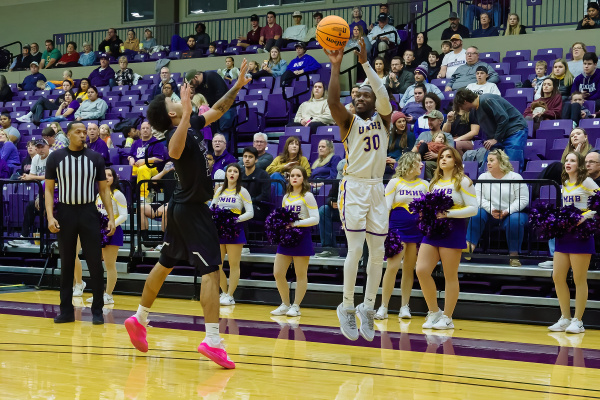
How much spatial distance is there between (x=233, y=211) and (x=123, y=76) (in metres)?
9.79

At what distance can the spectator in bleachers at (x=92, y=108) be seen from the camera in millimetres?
15547

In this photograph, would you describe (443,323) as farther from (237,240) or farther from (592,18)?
(592,18)

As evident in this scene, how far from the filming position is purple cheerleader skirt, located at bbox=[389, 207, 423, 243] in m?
7.58

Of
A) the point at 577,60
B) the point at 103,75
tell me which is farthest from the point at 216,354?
the point at 103,75

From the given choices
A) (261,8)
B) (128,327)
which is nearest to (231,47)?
(261,8)

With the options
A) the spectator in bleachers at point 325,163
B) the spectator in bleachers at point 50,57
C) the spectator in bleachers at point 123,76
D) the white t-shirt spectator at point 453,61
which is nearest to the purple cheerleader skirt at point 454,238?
the spectator in bleachers at point 325,163

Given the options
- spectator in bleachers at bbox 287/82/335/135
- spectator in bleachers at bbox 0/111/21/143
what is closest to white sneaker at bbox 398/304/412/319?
spectator in bleachers at bbox 287/82/335/135

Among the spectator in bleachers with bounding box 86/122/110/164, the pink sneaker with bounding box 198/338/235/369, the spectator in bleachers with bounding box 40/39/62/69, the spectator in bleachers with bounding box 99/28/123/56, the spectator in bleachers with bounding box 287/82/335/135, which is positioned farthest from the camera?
the spectator in bleachers with bounding box 40/39/62/69

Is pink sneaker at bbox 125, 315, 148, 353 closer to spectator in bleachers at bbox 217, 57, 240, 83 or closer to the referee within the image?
the referee

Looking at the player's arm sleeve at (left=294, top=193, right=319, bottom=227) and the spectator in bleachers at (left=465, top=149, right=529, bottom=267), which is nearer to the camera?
the spectator in bleachers at (left=465, top=149, right=529, bottom=267)

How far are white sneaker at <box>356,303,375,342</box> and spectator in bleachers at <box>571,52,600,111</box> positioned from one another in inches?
254

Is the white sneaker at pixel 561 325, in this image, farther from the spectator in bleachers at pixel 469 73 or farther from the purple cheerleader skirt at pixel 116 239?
the spectator in bleachers at pixel 469 73

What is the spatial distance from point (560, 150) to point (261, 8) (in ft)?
42.1

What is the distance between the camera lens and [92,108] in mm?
15609
